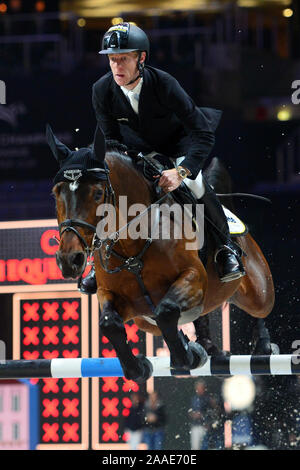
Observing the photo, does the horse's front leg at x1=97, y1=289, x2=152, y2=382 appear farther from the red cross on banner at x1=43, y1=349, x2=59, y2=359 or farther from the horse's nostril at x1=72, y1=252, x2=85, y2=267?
the red cross on banner at x1=43, y1=349, x2=59, y2=359

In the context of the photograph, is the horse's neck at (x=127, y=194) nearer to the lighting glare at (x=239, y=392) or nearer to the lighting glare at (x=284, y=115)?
the lighting glare at (x=239, y=392)

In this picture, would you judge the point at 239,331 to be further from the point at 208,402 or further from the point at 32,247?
the point at 32,247

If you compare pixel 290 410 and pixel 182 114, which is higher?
pixel 182 114

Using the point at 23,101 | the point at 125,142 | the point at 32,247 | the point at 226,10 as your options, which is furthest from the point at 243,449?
the point at 226,10

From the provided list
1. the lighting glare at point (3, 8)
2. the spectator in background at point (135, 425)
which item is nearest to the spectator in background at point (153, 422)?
the spectator in background at point (135, 425)

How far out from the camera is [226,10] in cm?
934

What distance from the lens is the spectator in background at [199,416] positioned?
5781 millimetres

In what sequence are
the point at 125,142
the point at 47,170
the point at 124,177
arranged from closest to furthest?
1. the point at 124,177
2. the point at 125,142
3. the point at 47,170

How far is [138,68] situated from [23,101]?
4.16 meters

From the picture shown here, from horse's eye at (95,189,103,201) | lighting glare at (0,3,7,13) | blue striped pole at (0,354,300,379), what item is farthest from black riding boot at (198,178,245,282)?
lighting glare at (0,3,7,13)

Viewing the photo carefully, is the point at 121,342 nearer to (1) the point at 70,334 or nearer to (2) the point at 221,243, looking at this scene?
(2) the point at 221,243

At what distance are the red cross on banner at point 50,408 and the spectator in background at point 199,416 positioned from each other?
85 cm

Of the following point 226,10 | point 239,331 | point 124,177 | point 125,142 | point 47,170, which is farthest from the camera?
point 226,10

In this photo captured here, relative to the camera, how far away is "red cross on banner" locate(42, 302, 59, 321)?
5.84 meters
